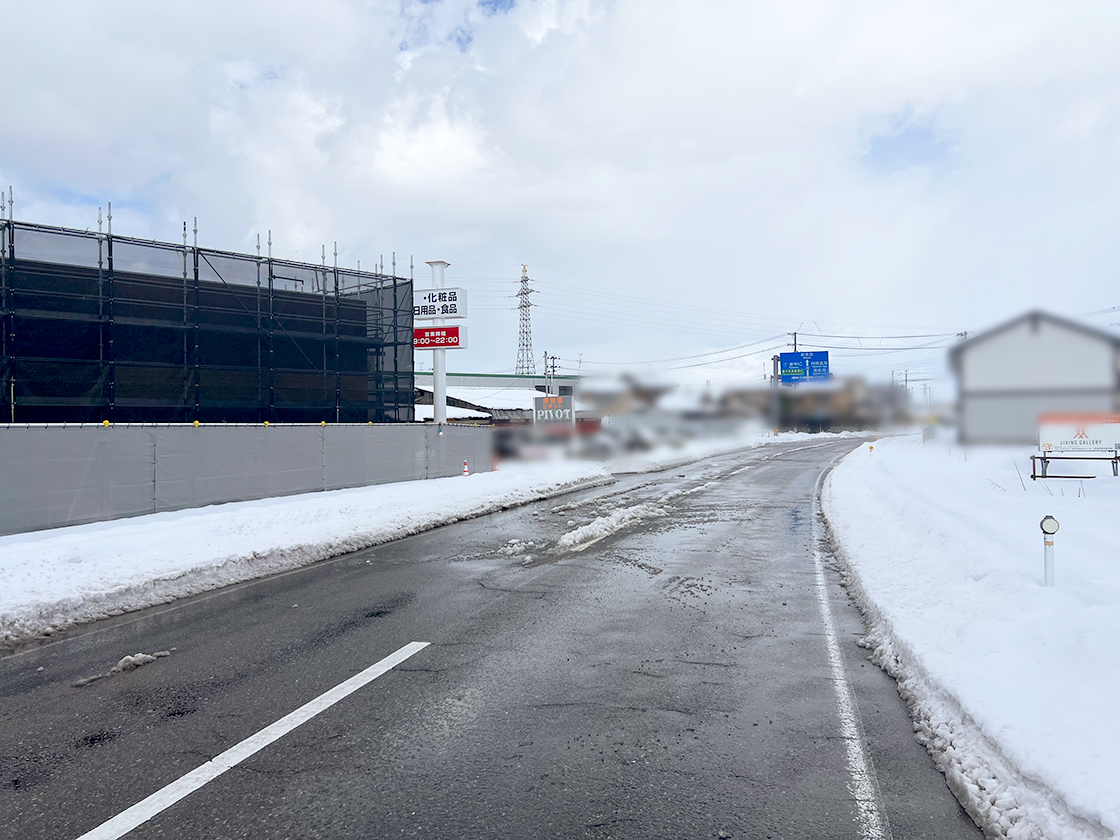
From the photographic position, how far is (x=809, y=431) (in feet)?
248

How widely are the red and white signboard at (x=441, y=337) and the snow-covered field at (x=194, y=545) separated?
6497 millimetres

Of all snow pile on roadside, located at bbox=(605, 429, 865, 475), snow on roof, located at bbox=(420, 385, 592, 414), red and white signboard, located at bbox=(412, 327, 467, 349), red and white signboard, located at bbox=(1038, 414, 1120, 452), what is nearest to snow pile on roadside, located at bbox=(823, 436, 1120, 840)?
red and white signboard, located at bbox=(1038, 414, 1120, 452)

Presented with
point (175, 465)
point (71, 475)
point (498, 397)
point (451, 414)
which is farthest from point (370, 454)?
point (498, 397)

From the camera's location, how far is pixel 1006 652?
530 cm

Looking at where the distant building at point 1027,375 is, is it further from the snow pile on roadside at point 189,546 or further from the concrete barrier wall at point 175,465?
the concrete barrier wall at point 175,465

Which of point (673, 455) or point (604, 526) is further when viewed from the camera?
point (673, 455)

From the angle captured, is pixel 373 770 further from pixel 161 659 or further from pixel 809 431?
pixel 809 431

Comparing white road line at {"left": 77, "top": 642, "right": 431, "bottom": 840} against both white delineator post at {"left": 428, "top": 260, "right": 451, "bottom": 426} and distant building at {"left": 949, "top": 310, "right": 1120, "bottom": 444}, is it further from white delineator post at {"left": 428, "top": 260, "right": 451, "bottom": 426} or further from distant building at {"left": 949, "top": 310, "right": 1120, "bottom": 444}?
white delineator post at {"left": 428, "top": 260, "right": 451, "bottom": 426}

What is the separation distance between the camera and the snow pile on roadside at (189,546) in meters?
7.56

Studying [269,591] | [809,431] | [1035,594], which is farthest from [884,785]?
[809,431]

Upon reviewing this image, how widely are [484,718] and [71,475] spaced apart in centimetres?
1091

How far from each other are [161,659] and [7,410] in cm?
1825

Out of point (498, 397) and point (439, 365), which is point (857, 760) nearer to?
point (439, 365)

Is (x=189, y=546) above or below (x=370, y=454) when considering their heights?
below
